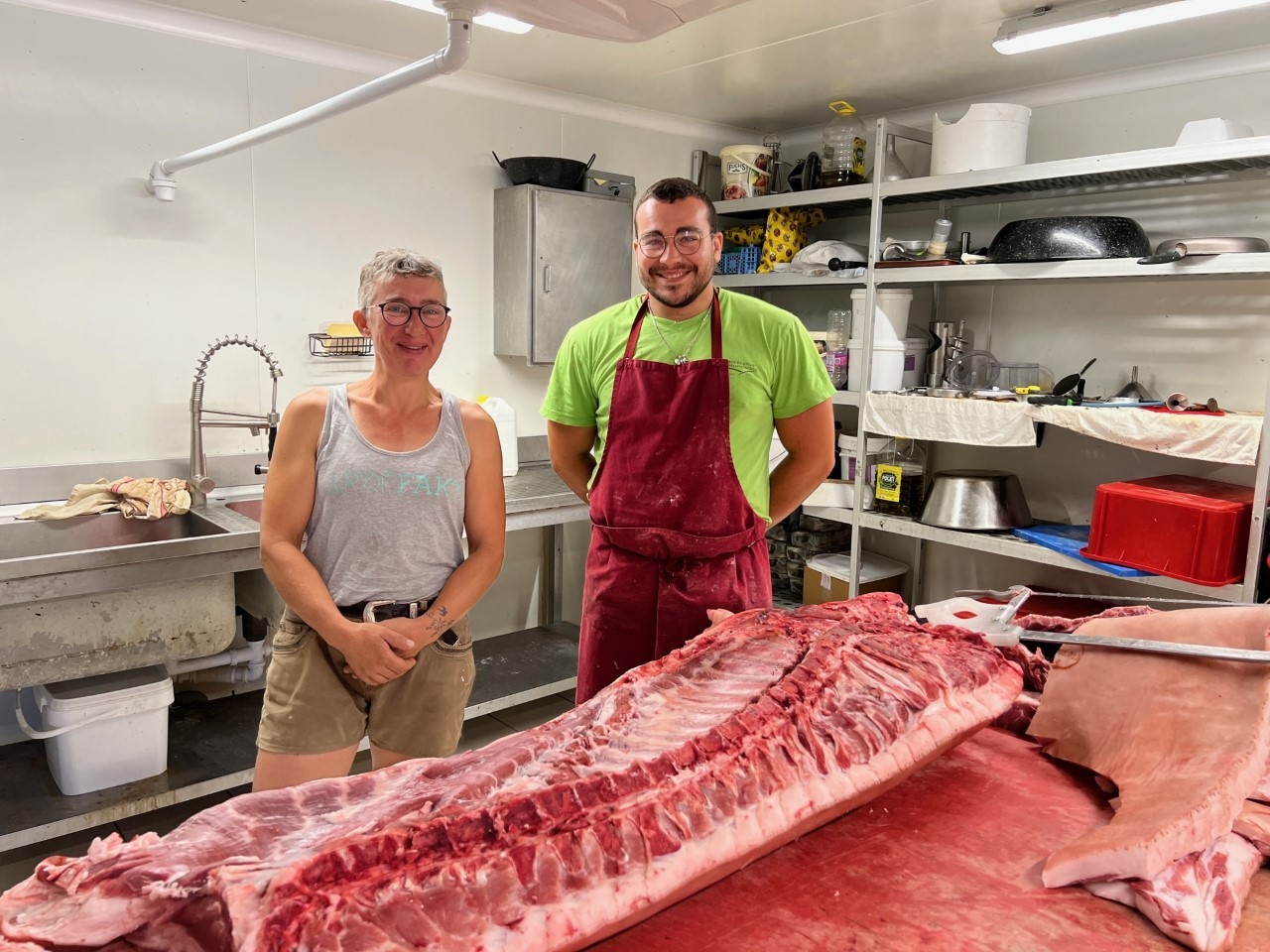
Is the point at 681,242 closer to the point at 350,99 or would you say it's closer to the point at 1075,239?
the point at 350,99

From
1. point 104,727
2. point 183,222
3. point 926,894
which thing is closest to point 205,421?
point 183,222

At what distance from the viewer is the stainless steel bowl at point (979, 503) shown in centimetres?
388

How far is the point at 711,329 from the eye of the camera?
2387mm

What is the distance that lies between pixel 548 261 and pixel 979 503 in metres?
2.26

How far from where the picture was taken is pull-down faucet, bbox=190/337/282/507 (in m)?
3.25

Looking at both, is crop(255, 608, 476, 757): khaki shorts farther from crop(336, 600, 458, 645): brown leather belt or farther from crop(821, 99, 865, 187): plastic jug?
crop(821, 99, 865, 187): plastic jug

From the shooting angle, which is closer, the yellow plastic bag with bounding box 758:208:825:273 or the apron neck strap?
the apron neck strap

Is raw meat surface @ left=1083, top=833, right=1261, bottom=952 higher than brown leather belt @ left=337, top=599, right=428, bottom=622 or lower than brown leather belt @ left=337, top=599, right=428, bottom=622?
lower

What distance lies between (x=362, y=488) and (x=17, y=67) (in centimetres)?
236

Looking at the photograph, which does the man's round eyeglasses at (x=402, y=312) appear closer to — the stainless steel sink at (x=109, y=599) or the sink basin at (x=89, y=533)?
the stainless steel sink at (x=109, y=599)

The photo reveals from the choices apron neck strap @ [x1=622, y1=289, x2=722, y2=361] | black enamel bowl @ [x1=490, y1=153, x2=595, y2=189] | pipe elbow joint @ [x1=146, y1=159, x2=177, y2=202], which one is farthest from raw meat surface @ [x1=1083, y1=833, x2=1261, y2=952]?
black enamel bowl @ [x1=490, y1=153, x2=595, y2=189]

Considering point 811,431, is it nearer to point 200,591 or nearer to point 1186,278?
point 200,591

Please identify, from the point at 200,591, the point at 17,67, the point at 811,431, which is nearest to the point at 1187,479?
the point at 811,431

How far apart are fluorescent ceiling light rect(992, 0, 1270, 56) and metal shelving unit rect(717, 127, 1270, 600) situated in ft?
1.41
